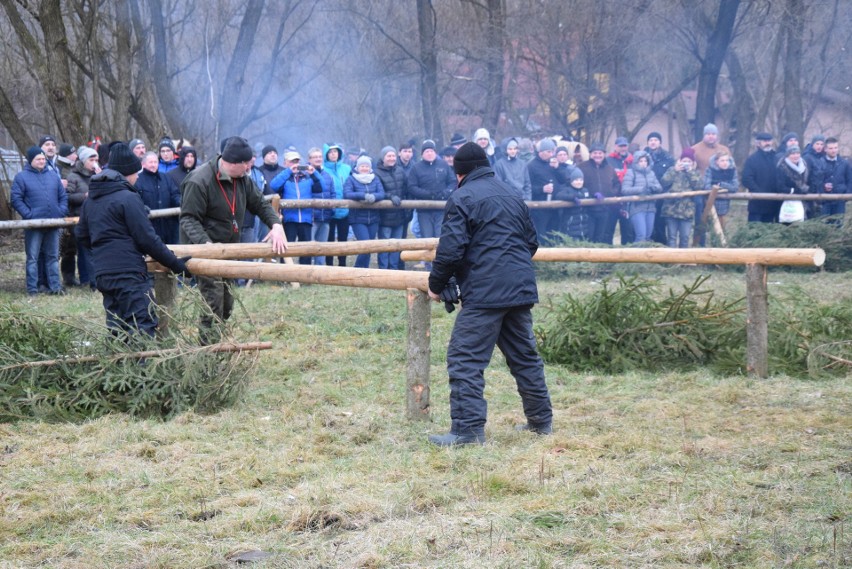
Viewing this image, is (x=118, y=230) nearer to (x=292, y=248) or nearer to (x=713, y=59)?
(x=292, y=248)

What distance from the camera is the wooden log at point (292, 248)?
7.74m

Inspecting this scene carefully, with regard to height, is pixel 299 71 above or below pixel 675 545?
above

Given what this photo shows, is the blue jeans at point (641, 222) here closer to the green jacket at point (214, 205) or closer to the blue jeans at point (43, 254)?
the blue jeans at point (43, 254)

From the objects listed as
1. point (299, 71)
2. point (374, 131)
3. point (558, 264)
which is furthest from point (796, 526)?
point (374, 131)

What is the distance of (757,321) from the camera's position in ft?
25.4

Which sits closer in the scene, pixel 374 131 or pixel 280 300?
pixel 280 300

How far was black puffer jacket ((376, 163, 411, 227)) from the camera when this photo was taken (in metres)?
14.1

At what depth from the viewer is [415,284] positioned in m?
6.27

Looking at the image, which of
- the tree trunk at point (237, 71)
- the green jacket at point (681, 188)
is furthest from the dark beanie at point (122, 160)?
the tree trunk at point (237, 71)

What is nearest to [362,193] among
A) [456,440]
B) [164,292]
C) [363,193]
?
[363,193]

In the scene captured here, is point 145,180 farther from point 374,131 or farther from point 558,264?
point 374,131

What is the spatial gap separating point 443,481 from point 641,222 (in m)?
11.2

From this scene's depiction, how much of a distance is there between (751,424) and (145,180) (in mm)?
8675

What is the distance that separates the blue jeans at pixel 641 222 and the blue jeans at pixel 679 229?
300mm
